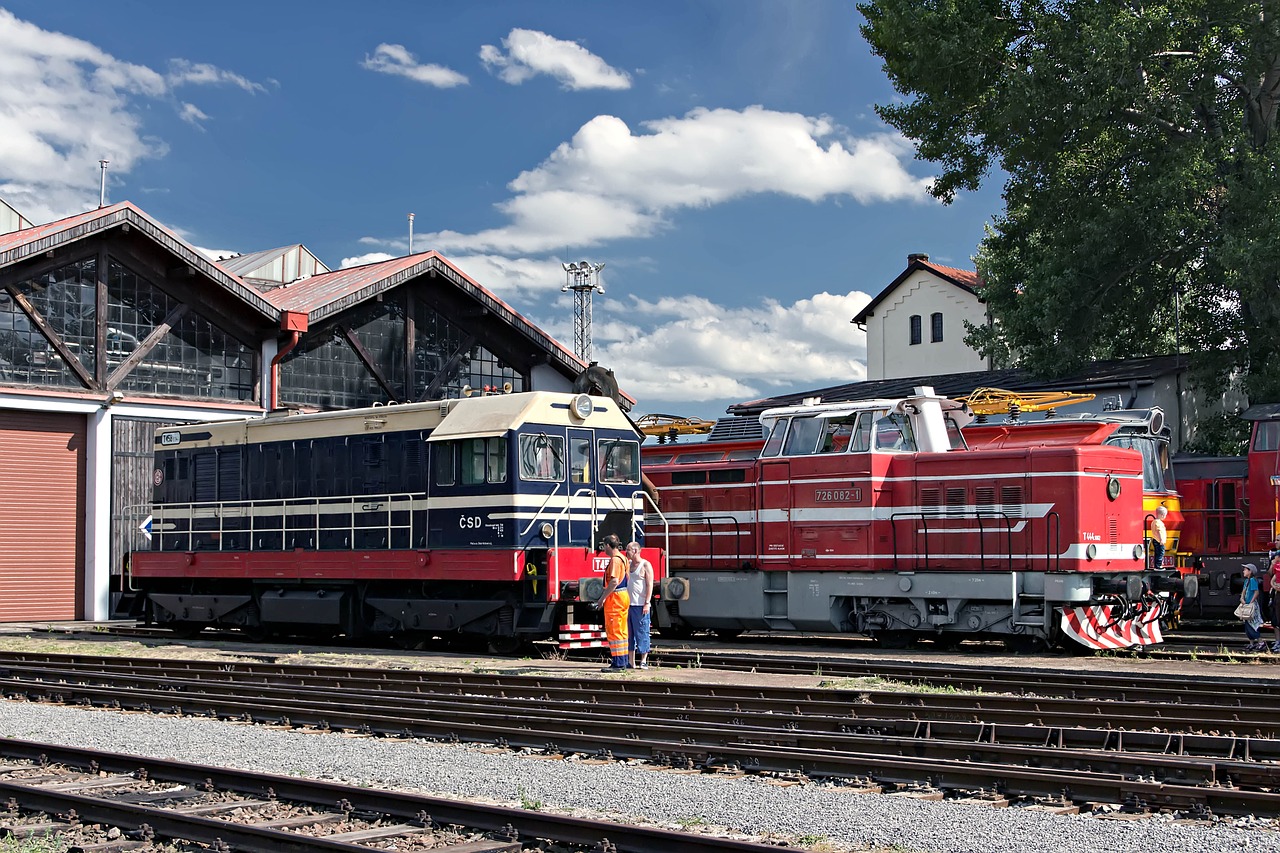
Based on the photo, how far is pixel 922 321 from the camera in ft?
176

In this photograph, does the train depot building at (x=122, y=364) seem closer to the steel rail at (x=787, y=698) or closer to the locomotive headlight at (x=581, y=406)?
the locomotive headlight at (x=581, y=406)

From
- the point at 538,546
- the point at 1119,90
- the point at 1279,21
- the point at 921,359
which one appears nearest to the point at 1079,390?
the point at 1119,90

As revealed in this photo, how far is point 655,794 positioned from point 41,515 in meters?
19.8

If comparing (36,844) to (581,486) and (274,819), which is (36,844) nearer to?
(274,819)

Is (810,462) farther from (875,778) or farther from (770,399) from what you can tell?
(770,399)

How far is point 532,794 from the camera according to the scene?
8.15m

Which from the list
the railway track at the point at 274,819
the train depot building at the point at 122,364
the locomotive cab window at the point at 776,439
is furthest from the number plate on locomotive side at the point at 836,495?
the railway track at the point at 274,819

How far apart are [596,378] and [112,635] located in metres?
9.00

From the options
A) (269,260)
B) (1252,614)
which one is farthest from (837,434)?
(269,260)

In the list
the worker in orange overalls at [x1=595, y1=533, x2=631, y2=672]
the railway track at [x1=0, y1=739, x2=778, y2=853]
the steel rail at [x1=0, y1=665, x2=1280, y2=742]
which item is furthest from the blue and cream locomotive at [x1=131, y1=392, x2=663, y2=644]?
the railway track at [x1=0, y1=739, x2=778, y2=853]

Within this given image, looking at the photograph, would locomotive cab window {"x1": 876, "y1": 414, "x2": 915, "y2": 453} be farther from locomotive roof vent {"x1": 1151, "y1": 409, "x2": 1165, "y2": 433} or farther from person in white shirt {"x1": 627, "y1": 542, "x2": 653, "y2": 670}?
locomotive roof vent {"x1": 1151, "y1": 409, "x2": 1165, "y2": 433}

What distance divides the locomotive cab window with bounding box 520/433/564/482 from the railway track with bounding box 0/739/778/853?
329 inches

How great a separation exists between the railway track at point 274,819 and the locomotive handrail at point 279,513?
9379 millimetres

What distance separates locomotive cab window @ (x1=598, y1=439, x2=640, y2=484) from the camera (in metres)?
17.9
